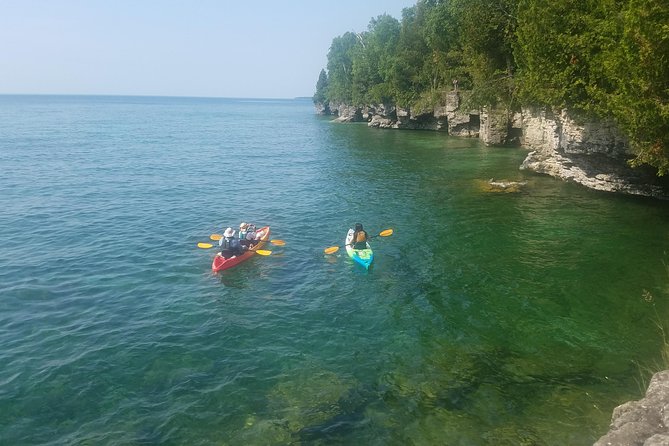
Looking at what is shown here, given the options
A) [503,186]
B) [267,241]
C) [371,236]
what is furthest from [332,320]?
[503,186]

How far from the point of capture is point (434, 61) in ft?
238

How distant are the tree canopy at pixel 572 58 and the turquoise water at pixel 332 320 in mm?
6445

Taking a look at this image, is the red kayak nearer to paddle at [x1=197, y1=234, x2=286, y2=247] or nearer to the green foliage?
paddle at [x1=197, y1=234, x2=286, y2=247]

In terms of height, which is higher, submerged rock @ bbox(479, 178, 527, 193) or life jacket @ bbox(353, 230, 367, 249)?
submerged rock @ bbox(479, 178, 527, 193)

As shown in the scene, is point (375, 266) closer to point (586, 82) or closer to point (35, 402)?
point (35, 402)

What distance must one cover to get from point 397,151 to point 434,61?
23.0m

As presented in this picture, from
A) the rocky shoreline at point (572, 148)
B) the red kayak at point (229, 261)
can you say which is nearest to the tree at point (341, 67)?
the rocky shoreline at point (572, 148)

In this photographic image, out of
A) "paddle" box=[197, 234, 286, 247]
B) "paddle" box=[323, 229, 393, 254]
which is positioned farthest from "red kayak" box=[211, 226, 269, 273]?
"paddle" box=[323, 229, 393, 254]

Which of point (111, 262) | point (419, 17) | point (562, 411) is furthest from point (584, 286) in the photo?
point (419, 17)

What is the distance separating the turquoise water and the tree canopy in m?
6.45

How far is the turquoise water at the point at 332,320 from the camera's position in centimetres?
1212

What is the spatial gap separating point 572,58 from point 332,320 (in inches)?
947

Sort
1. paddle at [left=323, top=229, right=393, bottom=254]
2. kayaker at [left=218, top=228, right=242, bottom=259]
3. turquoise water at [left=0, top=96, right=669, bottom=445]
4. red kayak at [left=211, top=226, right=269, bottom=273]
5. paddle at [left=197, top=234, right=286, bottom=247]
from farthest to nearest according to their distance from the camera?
paddle at [left=197, top=234, right=286, bottom=247] → paddle at [left=323, top=229, right=393, bottom=254] → kayaker at [left=218, top=228, right=242, bottom=259] → red kayak at [left=211, top=226, right=269, bottom=273] → turquoise water at [left=0, top=96, right=669, bottom=445]

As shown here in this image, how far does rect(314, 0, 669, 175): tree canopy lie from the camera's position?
2139 centimetres
